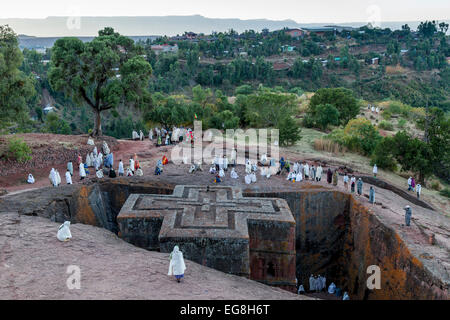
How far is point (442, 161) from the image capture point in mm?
25859

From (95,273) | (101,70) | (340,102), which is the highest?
(101,70)

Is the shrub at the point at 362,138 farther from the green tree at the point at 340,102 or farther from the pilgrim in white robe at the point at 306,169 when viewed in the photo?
the pilgrim in white robe at the point at 306,169

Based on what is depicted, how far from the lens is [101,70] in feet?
78.3

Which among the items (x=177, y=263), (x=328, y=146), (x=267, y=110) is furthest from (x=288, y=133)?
(x=177, y=263)

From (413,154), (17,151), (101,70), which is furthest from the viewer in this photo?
(413,154)

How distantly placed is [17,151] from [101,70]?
7.51m

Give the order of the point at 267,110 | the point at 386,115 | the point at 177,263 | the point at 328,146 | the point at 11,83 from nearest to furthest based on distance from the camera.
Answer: the point at 177,263
the point at 11,83
the point at 328,146
the point at 267,110
the point at 386,115

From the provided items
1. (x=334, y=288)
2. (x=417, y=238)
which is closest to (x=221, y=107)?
(x=334, y=288)

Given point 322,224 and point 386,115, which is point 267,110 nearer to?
point 386,115

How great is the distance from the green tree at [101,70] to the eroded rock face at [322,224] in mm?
8970

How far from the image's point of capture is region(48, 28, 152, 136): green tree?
929 inches

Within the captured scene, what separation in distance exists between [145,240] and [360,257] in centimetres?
897

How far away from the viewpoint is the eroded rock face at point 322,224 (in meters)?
13.7
